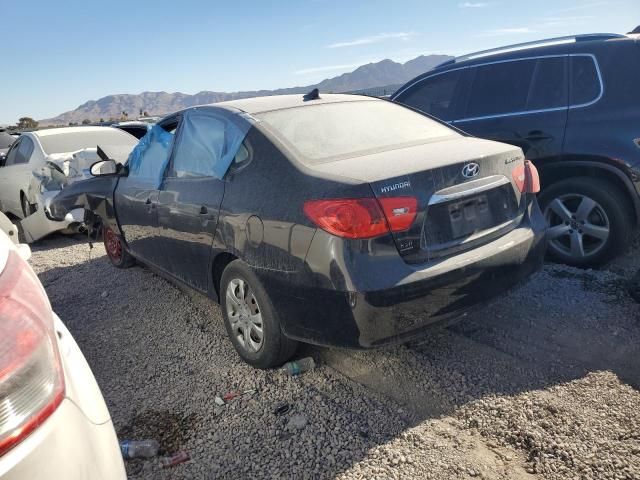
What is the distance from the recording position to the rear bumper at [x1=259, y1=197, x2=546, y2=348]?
2518 millimetres

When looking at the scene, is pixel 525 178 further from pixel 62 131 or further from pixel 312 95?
pixel 62 131

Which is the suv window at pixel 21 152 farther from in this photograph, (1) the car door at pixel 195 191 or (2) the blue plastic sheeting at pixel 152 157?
(1) the car door at pixel 195 191

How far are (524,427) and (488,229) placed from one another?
1.07m

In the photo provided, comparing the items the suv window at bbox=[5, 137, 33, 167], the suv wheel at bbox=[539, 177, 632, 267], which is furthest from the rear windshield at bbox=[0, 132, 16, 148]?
the suv wheel at bbox=[539, 177, 632, 267]

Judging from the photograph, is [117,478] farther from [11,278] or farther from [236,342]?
[236,342]

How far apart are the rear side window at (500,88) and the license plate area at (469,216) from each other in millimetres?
2189

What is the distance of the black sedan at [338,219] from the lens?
2531 mm

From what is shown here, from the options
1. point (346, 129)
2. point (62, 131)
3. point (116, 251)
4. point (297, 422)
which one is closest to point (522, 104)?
point (346, 129)

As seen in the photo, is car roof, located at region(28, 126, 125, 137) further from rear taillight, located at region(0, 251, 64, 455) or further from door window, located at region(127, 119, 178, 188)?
rear taillight, located at region(0, 251, 64, 455)

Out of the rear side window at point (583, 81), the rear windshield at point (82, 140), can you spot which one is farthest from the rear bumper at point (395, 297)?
the rear windshield at point (82, 140)

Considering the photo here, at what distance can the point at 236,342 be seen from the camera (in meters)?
3.40

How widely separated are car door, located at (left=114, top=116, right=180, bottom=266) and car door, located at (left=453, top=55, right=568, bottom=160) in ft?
9.32

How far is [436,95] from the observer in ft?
18.1

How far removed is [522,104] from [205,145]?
2912 mm
